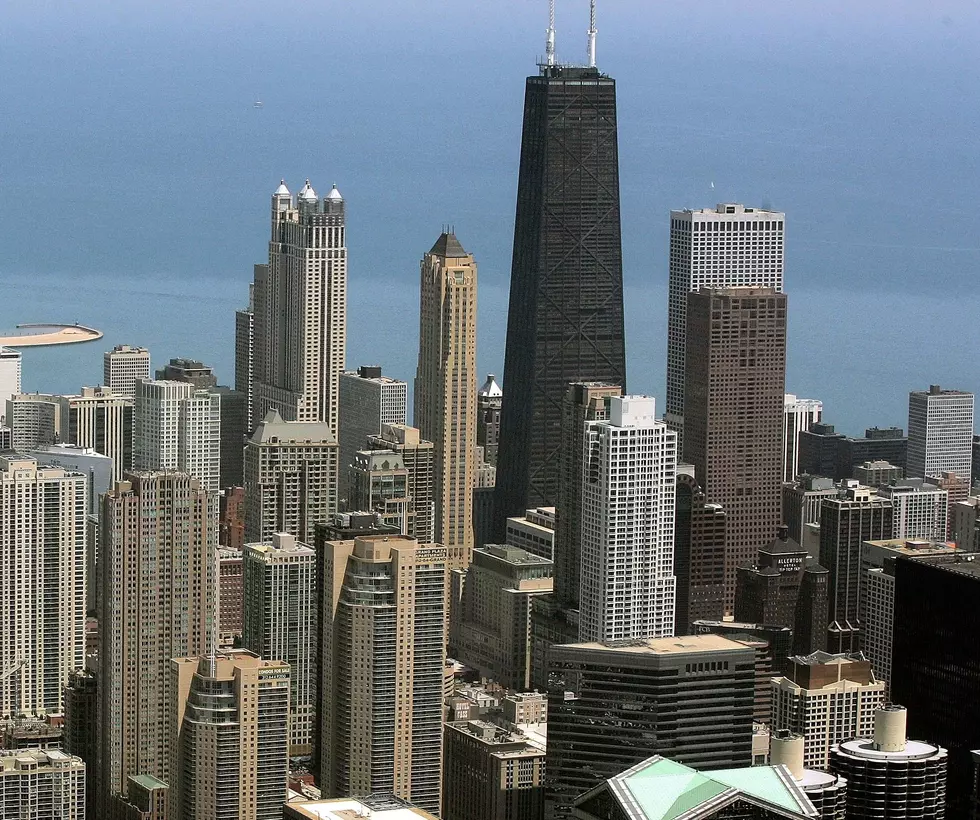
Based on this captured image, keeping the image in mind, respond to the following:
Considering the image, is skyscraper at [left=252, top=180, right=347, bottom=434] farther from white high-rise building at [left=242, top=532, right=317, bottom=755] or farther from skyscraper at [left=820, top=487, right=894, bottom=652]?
white high-rise building at [left=242, top=532, right=317, bottom=755]

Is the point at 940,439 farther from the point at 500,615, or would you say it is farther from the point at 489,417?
the point at 500,615

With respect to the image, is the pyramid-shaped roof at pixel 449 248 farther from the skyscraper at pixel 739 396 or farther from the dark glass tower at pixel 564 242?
the skyscraper at pixel 739 396

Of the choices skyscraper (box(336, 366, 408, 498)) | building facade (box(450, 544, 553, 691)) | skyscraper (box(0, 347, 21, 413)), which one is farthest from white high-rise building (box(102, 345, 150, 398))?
building facade (box(450, 544, 553, 691))

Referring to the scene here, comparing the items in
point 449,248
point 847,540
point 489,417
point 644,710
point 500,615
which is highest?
point 449,248

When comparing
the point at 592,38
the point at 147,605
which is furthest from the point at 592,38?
the point at 147,605

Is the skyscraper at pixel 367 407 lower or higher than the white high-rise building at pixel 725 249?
lower

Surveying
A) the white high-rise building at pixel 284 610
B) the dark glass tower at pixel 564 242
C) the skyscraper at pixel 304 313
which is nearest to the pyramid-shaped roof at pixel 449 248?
the dark glass tower at pixel 564 242

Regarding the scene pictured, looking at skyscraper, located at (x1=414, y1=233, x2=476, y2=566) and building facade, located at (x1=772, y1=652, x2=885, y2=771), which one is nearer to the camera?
building facade, located at (x1=772, y1=652, x2=885, y2=771)
